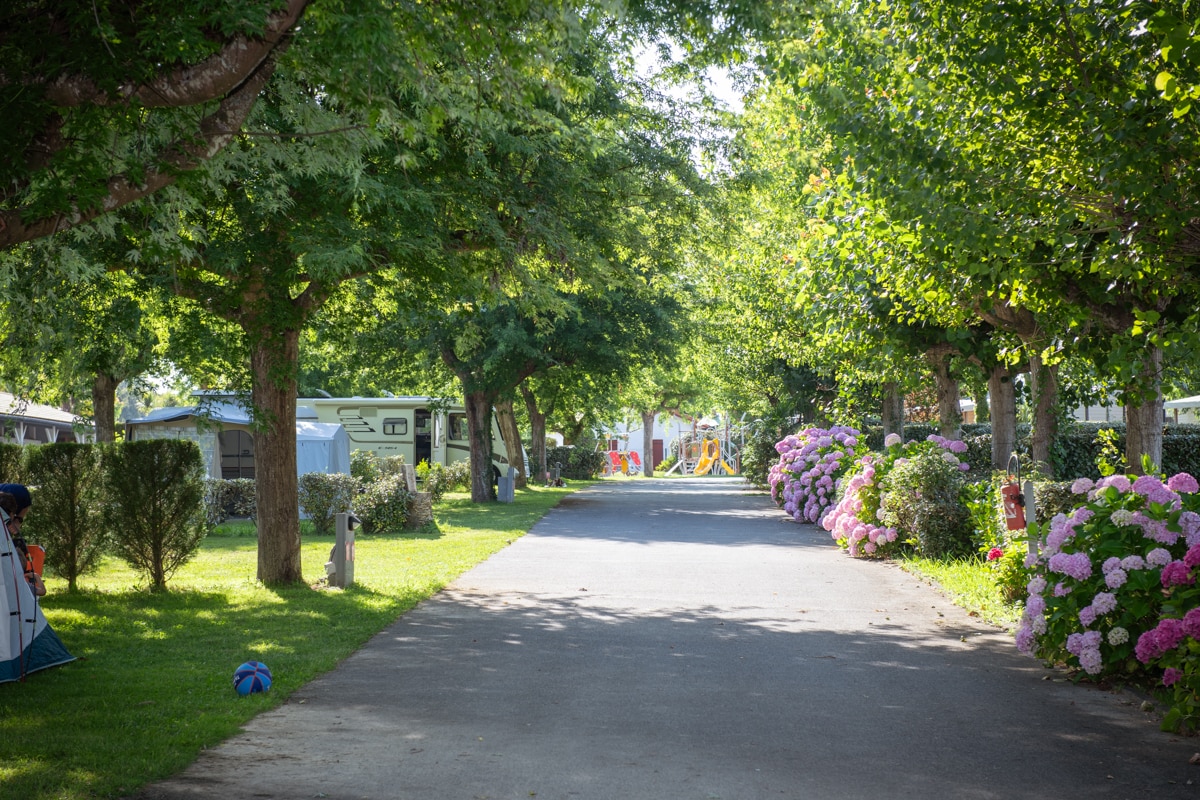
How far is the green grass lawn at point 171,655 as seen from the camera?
5.40 m

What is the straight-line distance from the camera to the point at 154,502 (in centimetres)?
1189

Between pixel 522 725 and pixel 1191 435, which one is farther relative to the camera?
pixel 1191 435

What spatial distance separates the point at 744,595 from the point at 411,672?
4.84 meters

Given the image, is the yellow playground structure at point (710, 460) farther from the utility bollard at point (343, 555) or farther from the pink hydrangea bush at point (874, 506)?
the utility bollard at point (343, 555)

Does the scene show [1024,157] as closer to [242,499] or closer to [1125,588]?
[1125,588]

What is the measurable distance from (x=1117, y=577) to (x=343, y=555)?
834cm

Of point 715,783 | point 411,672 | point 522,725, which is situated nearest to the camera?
point 715,783

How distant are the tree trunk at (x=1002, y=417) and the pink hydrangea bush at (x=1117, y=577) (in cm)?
631

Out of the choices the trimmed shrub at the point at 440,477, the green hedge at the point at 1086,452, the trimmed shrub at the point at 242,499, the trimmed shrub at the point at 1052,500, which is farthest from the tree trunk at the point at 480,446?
the trimmed shrub at the point at 1052,500

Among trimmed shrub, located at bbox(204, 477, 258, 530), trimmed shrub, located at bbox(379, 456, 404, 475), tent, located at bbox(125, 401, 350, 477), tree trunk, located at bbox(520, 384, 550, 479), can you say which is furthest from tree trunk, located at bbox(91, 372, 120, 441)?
tree trunk, located at bbox(520, 384, 550, 479)

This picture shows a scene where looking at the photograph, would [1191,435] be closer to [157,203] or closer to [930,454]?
[930,454]

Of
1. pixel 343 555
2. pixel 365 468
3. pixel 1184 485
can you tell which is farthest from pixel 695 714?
pixel 365 468

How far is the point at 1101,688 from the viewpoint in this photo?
6.98 m

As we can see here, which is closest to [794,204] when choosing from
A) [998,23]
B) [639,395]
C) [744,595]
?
[744,595]
